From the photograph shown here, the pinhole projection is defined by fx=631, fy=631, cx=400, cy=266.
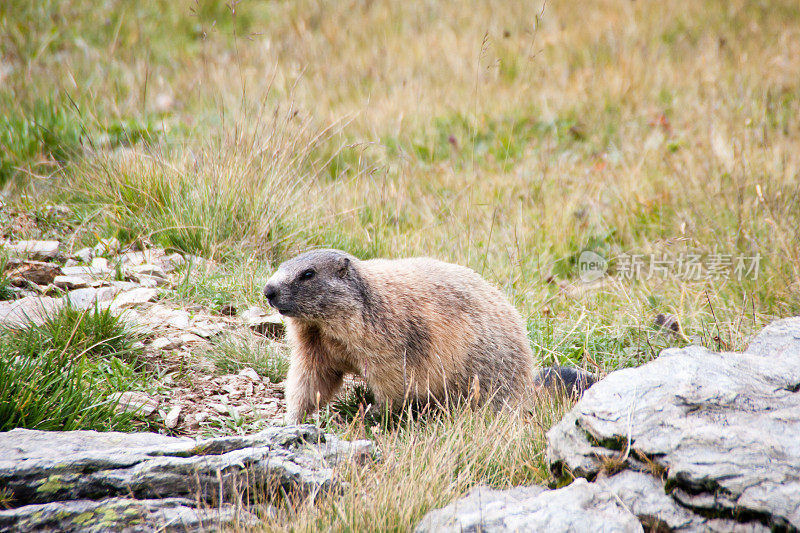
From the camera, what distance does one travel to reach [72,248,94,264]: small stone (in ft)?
16.8

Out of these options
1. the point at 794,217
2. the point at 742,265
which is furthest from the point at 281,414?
the point at 794,217

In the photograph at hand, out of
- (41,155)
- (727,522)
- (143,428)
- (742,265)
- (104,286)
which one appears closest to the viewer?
(727,522)

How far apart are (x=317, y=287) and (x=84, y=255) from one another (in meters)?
2.45

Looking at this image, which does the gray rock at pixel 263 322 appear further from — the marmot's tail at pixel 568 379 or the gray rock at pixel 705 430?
the gray rock at pixel 705 430

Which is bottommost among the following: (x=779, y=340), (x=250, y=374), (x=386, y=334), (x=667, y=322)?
(x=667, y=322)

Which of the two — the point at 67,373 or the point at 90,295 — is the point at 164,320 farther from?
the point at 67,373

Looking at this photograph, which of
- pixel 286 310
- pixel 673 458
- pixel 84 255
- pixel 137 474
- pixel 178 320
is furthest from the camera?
pixel 84 255

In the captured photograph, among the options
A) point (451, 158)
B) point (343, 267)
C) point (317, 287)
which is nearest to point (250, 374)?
point (317, 287)

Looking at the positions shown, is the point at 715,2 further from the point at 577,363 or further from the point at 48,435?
the point at 48,435

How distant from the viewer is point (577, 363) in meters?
5.04

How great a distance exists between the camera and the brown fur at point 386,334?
3.92 m

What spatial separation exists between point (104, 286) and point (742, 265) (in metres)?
5.59

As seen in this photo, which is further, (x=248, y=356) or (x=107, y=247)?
(x=107, y=247)

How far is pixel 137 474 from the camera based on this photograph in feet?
8.63
